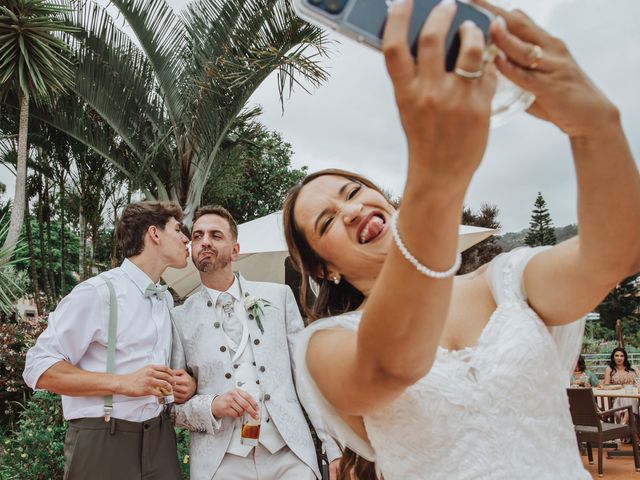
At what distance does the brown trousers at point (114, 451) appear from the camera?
123 inches

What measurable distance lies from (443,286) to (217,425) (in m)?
2.80

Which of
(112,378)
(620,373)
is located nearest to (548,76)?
(112,378)

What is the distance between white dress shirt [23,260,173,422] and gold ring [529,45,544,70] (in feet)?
9.69

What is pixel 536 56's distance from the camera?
2.50 feet

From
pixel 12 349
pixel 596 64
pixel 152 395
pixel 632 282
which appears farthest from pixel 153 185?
pixel 632 282

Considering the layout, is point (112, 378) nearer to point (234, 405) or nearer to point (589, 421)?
point (234, 405)

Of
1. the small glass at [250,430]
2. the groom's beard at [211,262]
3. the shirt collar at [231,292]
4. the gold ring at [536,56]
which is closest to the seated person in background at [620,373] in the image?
the shirt collar at [231,292]

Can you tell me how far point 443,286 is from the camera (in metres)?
0.73

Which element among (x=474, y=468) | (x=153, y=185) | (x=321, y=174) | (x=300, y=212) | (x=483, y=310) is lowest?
(x=474, y=468)

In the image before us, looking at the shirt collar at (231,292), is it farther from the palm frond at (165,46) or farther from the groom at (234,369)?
the palm frond at (165,46)

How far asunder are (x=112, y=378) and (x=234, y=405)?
65 centimetres

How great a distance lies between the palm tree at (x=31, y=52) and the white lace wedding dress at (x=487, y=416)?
388 inches

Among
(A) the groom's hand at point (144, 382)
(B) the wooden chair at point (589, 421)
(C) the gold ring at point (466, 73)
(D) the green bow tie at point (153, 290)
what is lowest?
(B) the wooden chair at point (589, 421)

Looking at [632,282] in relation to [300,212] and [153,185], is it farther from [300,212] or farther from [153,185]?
[300,212]
